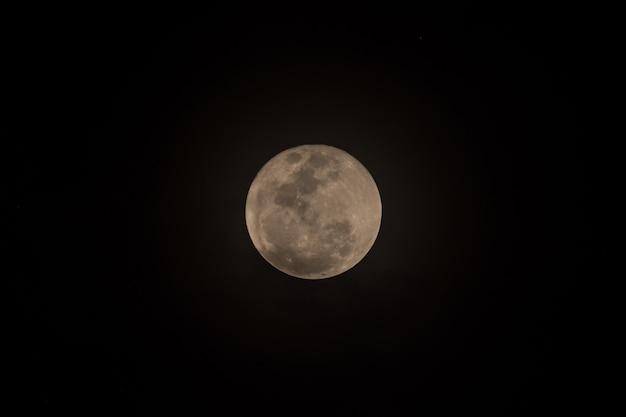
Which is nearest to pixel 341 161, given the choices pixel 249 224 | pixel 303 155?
pixel 303 155

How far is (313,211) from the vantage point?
2.90 metres

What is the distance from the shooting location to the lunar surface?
2924mm

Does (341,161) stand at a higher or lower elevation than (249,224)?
higher

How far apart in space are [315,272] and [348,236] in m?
0.39

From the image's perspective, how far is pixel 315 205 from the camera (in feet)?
9.53

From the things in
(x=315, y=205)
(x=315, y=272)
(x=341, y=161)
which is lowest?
(x=315, y=272)

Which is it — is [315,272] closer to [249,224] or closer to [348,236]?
[348,236]

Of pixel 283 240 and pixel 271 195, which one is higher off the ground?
pixel 271 195

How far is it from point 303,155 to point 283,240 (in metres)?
0.64

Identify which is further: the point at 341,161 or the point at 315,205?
the point at 341,161

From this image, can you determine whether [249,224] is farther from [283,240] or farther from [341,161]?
[341,161]

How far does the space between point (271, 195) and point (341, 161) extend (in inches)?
22.9

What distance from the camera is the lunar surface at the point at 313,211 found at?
9.59 feet

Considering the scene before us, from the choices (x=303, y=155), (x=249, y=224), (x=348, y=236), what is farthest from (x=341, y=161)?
(x=249, y=224)
